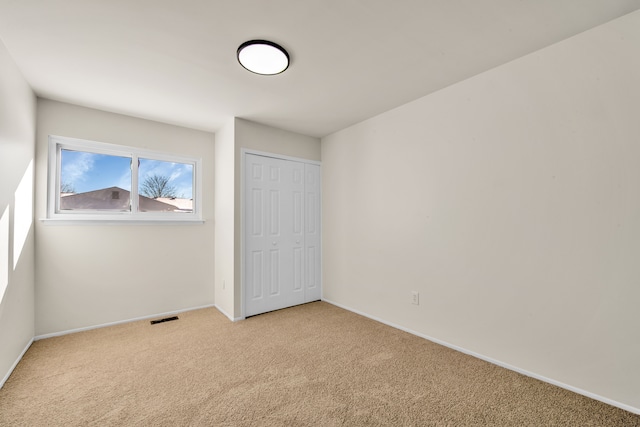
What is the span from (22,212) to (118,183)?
0.96m

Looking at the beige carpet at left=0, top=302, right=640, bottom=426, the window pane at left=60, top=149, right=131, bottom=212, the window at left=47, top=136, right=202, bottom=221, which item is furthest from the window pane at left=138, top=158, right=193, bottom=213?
the beige carpet at left=0, top=302, right=640, bottom=426

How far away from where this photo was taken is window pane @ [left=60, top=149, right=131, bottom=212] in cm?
295

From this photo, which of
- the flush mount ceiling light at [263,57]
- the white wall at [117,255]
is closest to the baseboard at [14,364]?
the white wall at [117,255]

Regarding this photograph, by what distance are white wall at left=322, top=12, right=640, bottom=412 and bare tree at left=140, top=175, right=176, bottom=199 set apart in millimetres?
2676

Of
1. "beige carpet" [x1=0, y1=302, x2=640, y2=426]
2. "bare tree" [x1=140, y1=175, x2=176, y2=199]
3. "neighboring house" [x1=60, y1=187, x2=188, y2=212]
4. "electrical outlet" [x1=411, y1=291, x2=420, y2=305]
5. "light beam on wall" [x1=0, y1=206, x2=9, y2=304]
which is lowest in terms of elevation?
"beige carpet" [x1=0, y1=302, x2=640, y2=426]

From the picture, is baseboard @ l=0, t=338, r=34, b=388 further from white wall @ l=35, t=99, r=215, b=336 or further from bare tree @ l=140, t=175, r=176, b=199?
bare tree @ l=140, t=175, r=176, b=199

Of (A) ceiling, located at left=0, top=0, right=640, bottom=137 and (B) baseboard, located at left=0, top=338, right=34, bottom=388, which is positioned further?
(B) baseboard, located at left=0, top=338, right=34, bottom=388

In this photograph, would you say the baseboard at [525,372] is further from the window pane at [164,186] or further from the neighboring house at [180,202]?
the window pane at [164,186]

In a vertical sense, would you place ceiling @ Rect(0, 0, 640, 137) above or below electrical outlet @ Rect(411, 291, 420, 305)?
above

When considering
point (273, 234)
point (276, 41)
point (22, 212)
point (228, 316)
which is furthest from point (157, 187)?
point (276, 41)

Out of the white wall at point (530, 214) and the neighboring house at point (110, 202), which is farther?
the neighboring house at point (110, 202)

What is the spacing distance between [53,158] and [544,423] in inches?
177

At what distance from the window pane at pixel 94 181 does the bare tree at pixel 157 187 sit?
0.17 metres

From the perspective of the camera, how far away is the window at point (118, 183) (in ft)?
9.55
